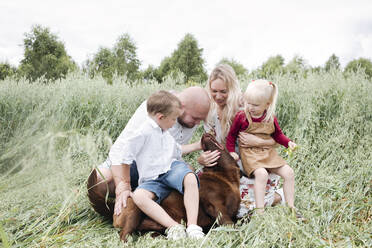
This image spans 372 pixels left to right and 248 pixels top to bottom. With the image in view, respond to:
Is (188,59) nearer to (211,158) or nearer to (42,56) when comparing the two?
(42,56)

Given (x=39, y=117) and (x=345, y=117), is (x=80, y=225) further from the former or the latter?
(x=345, y=117)

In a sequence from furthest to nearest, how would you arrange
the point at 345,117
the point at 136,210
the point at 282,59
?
the point at 282,59 < the point at 345,117 < the point at 136,210

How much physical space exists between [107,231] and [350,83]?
5.10 metres

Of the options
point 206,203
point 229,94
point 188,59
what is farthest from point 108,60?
point 206,203

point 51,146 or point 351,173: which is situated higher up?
point 51,146

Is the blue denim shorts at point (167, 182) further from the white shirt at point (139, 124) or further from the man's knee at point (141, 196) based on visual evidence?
the white shirt at point (139, 124)

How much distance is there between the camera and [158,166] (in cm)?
267

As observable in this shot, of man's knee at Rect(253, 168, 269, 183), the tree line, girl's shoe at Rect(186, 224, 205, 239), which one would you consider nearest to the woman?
man's knee at Rect(253, 168, 269, 183)

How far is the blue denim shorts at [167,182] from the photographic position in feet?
8.32

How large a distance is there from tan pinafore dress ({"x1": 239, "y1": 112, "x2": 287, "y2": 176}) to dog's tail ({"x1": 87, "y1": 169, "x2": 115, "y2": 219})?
1.42 m

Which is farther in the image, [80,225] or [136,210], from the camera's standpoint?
[80,225]

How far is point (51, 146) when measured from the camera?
2.79 ft

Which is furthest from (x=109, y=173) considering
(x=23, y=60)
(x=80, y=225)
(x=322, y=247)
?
(x=23, y=60)

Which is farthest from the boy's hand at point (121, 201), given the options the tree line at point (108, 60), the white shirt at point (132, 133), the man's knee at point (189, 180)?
the tree line at point (108, 60)
